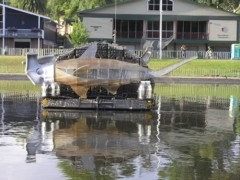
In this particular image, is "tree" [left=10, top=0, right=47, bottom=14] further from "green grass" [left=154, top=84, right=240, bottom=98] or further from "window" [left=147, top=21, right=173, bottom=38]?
"green grass" [left=154, top=84, right=240, bottom=98]

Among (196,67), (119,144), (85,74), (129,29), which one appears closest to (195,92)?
(85,74)

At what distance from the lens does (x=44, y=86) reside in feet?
85.0

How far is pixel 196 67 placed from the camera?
58.5 metres

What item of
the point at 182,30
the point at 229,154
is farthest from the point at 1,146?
the point at 182,30

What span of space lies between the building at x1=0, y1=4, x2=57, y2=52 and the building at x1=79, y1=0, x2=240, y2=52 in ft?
18.9

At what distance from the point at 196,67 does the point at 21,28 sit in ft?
87.4

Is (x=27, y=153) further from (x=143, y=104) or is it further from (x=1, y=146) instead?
(x=143, y=104)

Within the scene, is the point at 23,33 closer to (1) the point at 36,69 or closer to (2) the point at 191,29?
(2) the point at 191,29

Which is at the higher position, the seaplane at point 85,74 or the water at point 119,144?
the seaplane at point 85,74

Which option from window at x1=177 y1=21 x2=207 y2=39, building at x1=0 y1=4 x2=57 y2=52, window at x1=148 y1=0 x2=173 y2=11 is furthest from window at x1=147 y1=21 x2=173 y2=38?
building at x1=0 y1=4 x2=57 y2=52

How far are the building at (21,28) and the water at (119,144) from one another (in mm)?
47859

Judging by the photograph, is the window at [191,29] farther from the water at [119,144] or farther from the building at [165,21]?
the water at [119,144]

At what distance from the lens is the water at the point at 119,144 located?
13.6 metres

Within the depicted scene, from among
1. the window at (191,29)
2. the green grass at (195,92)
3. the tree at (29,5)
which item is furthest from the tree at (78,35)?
the tree at (29,5)
